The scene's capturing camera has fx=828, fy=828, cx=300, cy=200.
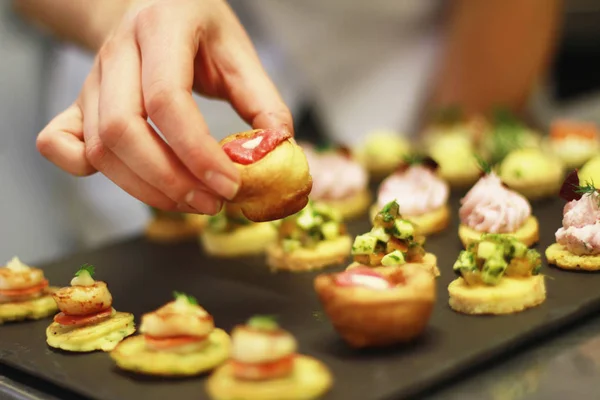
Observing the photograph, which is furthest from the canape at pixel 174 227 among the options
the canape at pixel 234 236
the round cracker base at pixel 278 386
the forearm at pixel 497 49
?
the forearm at pixel 497 49

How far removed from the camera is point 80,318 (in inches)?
80.4

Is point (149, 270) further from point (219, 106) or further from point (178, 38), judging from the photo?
point (219, 106)

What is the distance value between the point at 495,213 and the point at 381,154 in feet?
4.00

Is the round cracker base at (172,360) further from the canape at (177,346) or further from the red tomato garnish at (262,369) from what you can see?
the red tomato garnish at (262,369)

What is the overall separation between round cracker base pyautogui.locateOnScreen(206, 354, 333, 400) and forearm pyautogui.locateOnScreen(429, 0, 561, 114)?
3360 millimetres

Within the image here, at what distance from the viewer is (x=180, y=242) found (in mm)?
3043

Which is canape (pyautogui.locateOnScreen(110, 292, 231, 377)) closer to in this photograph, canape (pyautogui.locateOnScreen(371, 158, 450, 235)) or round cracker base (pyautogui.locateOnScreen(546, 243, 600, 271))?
round cracker base (pyautogui.locateOnScreen(546, 243, 600, 271))

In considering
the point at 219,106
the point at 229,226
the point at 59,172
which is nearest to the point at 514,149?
the point at 229,226

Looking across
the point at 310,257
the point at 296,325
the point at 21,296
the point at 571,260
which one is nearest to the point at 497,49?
the point at 310,257

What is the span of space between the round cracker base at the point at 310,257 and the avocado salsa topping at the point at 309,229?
0.06 feet

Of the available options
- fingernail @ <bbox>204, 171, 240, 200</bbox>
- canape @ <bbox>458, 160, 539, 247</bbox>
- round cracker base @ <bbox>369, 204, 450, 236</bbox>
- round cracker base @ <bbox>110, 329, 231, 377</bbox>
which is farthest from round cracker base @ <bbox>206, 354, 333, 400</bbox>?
round cracker base @ <bbox>369, 204, 450, 236</bbox>

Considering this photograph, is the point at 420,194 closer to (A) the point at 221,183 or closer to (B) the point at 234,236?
(B) the point at 234,236

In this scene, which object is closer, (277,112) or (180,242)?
(277,112)

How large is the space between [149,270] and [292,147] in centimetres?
86
